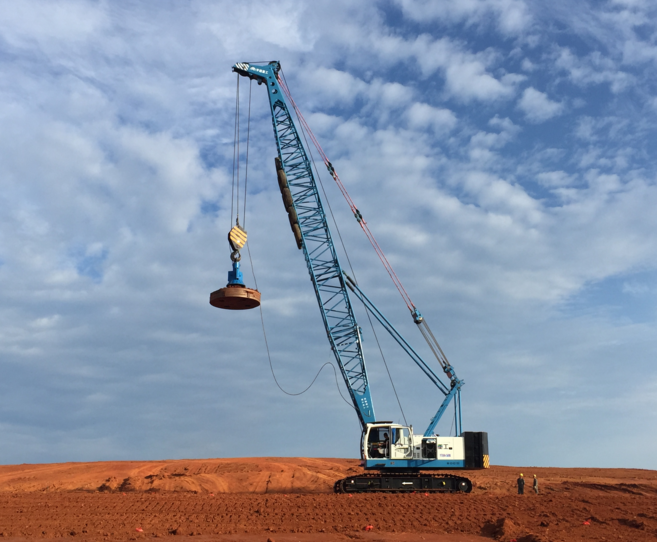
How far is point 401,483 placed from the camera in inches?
1222

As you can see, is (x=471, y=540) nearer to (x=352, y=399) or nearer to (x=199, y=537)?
(x=199, y=537)

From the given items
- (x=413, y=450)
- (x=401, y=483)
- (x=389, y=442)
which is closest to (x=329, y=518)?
(x=401, y=483)

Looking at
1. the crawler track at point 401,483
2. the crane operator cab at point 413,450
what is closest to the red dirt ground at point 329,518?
the crawler track at point 401,483

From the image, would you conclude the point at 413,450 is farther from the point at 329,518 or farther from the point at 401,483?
the point at 329,518

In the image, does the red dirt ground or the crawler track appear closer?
the red dirt ground

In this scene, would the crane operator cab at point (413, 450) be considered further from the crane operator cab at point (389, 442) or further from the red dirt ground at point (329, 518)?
the red dirt ground at point (329, 518)

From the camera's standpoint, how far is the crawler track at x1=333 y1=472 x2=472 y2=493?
30.7m

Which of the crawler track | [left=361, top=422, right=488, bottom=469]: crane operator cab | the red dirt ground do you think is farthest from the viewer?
[left=361, top=422, right=488, bottom=469]: crane operator cab

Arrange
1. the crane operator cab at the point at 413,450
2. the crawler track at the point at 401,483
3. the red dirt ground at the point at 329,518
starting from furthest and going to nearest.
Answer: the crane operator cab at the point at 413,450 < the crawler track at the point at 401,483 < the red dirt ground at the point at 329,518

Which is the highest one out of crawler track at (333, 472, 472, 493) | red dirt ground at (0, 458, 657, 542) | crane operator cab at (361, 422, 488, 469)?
crane operator cab at (361, 422, 488, 469)

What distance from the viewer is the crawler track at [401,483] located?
30.7m

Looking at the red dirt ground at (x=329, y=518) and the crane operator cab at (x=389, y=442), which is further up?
the crane operator cab at (x=389, y=442)

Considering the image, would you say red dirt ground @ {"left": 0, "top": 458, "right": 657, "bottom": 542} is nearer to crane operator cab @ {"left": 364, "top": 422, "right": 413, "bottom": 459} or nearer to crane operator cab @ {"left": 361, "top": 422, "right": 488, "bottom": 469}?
crane operator cab @ {"left": 361, "top": 422, "right": 488, "bottom": 469}

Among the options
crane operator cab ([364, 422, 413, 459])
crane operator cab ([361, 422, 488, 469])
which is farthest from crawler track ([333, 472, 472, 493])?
crane operator cab ([364, 422, 413, 459])
